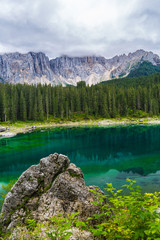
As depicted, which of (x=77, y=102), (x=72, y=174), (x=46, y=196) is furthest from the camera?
(x=77, y=102)

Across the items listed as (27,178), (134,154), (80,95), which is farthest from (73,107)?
(27,178)

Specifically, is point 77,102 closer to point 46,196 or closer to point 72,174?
point 72,174

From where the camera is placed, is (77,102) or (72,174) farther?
(77,102)

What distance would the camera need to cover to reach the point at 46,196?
988 centimetres

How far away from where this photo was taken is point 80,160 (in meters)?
28.1

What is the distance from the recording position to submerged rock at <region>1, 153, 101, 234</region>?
8.97 meters

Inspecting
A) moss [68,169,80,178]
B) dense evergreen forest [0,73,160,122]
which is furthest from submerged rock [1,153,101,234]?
dense evergreen forest [0,73,160,122]

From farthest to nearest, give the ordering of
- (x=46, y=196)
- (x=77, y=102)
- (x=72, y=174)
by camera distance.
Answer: (x=77, y=102) → (x=72, y=174) → (x=46, y=196)

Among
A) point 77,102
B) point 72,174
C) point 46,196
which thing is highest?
point 77,102

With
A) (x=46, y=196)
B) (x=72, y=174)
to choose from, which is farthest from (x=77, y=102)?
(x=46, y=196)

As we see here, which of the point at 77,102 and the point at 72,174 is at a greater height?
the point at 77,102

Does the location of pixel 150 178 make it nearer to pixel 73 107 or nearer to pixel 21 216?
pixel 21 216

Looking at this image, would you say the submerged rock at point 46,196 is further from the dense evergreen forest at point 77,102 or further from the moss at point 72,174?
the dense evergreen forest at point 77,102

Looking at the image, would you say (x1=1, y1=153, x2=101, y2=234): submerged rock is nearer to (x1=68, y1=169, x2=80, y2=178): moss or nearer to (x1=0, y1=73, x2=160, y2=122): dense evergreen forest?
(x1=68, y1=169, x2=80, y2=178): moss
